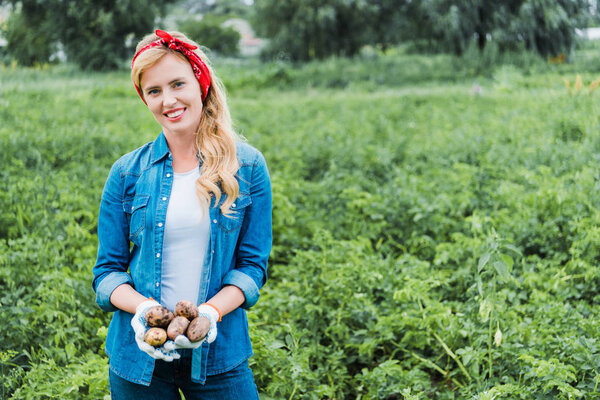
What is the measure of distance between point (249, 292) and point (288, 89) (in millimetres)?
22624

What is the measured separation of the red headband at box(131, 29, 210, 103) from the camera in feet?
6.31

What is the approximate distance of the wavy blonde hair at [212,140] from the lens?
192 cm

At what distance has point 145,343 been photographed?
1705mm

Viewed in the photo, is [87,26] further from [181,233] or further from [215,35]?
[181,233]

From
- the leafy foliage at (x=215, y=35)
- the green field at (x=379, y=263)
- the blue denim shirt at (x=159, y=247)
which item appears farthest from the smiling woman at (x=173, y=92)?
the leafy foliage at (x=215, y=35)

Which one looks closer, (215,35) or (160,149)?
(160,149)

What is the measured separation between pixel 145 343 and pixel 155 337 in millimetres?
51

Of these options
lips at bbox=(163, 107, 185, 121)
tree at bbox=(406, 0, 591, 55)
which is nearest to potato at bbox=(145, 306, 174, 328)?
lips at bbox=(163, 107, 185, 121)

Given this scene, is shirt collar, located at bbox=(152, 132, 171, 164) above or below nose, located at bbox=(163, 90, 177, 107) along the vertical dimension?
below

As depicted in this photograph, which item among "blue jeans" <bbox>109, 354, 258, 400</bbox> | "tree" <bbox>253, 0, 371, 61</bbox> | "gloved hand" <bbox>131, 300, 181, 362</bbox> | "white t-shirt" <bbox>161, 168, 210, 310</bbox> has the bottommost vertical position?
"blue jeans" <bbox>109, 354, 258, 400</bbox>

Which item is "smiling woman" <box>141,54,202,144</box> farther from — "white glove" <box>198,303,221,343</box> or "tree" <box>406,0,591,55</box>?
"tree" <box>406,0,591,55</box>

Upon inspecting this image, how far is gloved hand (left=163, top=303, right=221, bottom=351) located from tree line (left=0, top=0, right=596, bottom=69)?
24.6 metres

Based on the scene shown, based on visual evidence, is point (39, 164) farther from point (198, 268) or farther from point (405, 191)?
point (198, 268)

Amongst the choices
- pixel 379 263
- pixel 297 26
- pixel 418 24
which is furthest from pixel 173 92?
pixel 418 24
